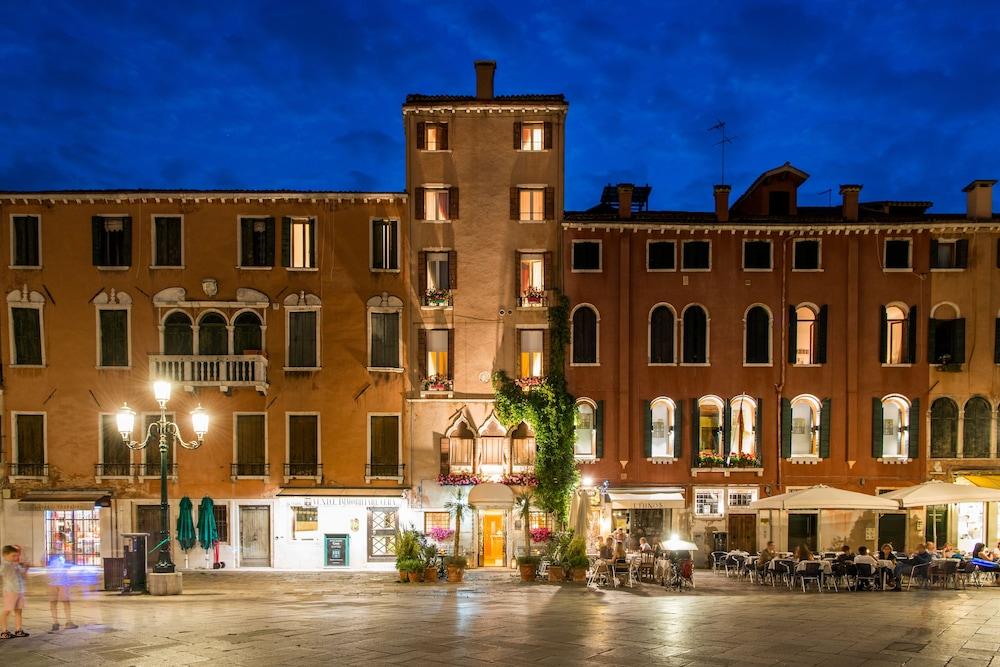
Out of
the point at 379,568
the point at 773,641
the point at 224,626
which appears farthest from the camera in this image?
the point at 379,568

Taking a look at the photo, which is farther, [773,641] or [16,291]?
[16,291]

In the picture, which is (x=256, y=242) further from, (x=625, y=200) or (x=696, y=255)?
(x=696, y=255)

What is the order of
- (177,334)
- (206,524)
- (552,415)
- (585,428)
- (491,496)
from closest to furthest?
(491,496)
(206,524)
(552,415)
(177,334)
(585,428)

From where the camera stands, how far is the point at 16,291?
87.1 ft

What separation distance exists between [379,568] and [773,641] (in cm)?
1723

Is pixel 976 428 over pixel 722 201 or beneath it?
beneath

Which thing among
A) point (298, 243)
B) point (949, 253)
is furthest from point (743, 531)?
point (298, 243)

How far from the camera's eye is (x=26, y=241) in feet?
88.0

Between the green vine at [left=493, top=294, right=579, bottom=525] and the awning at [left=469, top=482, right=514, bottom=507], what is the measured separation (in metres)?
1.59

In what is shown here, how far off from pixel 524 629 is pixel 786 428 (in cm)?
1734

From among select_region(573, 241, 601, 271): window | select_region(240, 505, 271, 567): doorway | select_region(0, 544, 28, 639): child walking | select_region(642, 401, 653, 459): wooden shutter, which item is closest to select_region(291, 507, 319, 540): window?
select_region(240, 505, 271, 567): doorway

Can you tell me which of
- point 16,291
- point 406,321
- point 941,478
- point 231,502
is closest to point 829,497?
point 941,478

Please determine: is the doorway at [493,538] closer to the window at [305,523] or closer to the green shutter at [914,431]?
the window at [305,523]

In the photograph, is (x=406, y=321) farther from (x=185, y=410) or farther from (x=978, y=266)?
(x=978, y=266)
